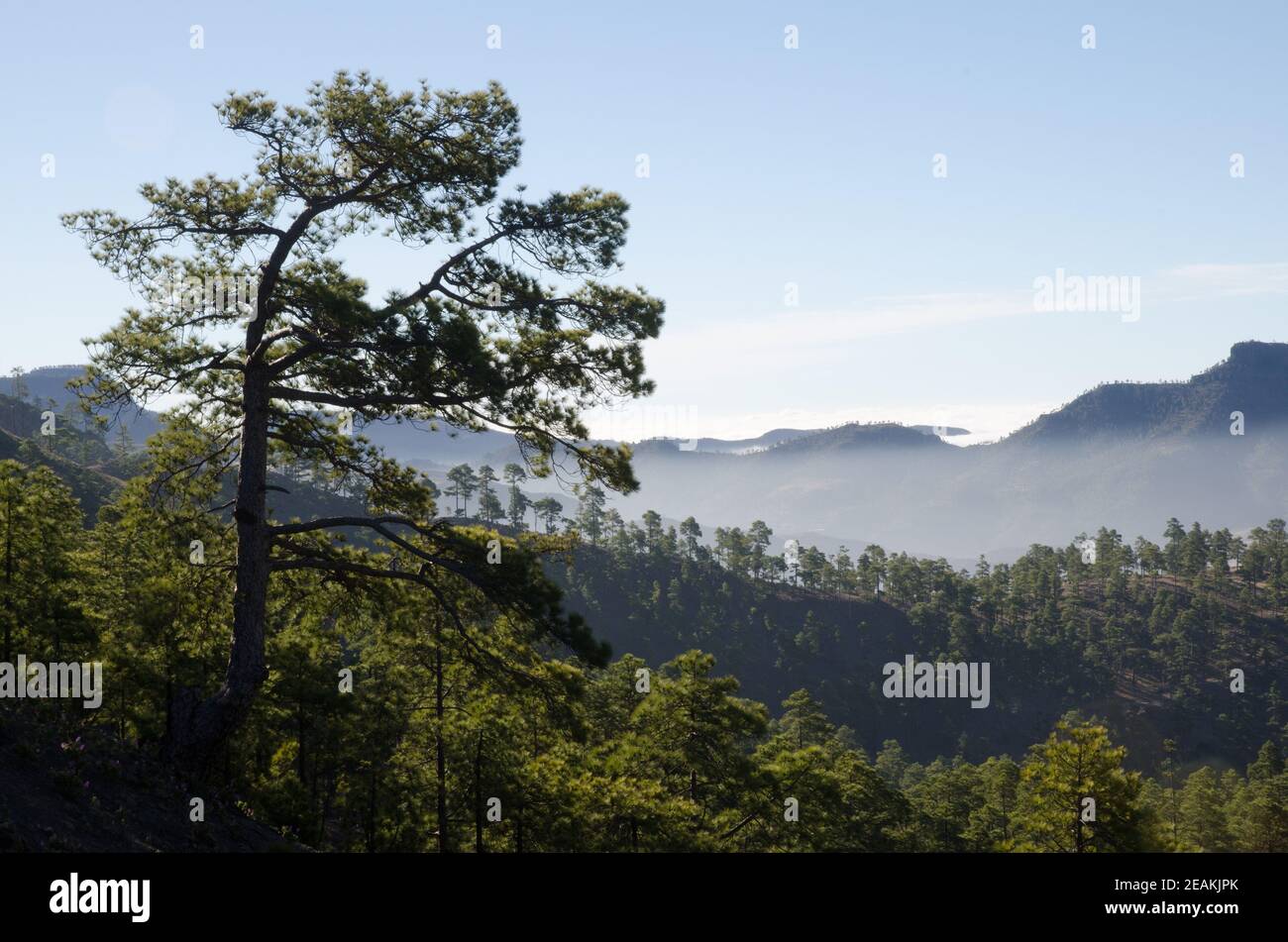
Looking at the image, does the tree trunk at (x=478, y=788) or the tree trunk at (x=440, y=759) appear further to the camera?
the tree trunk at (x=440, y=759)

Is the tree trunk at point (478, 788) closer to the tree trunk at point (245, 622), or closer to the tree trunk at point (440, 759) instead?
the tree trunk at point (440, 759)

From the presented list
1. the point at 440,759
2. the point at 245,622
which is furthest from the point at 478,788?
the point at 245,622

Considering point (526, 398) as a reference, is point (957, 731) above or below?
below

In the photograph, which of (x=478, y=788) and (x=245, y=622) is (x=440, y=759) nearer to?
→ (x=478, y=788)

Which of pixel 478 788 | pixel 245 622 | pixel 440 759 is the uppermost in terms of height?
pixel 245 622

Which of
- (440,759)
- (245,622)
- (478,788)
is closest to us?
(245,622)

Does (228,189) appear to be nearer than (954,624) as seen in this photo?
Yes

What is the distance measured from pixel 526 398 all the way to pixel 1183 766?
16123cm

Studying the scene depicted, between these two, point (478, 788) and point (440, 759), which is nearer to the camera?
point (478, 788)

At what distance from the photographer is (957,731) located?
164 meters

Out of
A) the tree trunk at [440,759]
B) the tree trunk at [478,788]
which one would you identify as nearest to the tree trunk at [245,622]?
the tree trunk at [440,759]

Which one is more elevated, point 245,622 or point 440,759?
point 245,622
